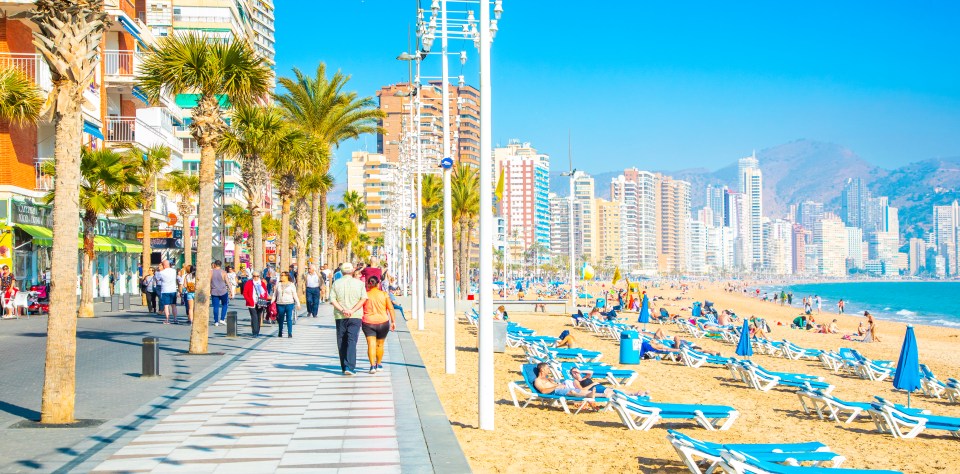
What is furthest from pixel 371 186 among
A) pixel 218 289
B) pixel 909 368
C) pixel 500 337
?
pixel 909 368

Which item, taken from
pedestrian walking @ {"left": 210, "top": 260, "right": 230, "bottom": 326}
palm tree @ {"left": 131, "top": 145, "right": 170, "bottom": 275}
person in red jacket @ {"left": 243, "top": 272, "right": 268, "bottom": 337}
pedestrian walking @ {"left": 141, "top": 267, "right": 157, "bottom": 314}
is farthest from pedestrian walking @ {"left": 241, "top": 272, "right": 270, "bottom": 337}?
palm tree @ {"left": 131, "top": 145, "right": 170, "bottom": 275}

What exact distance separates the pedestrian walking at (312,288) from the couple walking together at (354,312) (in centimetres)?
1255

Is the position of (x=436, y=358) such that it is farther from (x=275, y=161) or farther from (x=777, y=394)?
(x=275, y=161)

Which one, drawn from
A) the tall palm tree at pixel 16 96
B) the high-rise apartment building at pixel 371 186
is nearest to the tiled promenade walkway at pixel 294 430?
the tall palm tree at pixel 16 96

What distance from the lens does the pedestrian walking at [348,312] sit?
14789 millimetres

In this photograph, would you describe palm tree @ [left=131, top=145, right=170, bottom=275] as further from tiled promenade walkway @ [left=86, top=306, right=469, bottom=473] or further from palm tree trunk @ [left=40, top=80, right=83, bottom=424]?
palm tree trunk @ [left=40, top=80, right=83, bottom=424]

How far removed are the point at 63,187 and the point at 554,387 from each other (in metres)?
6.82

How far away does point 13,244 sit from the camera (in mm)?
31047

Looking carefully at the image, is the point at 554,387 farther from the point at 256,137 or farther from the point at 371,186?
the point at 371,186

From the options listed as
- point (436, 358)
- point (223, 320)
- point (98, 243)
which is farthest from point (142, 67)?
point (98, 243)

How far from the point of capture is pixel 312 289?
94.3 feet

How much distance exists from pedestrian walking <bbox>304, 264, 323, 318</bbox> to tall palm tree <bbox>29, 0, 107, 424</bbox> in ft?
57.0

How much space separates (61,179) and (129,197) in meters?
22.3

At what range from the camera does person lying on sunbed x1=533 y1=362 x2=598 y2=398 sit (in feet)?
41.9
